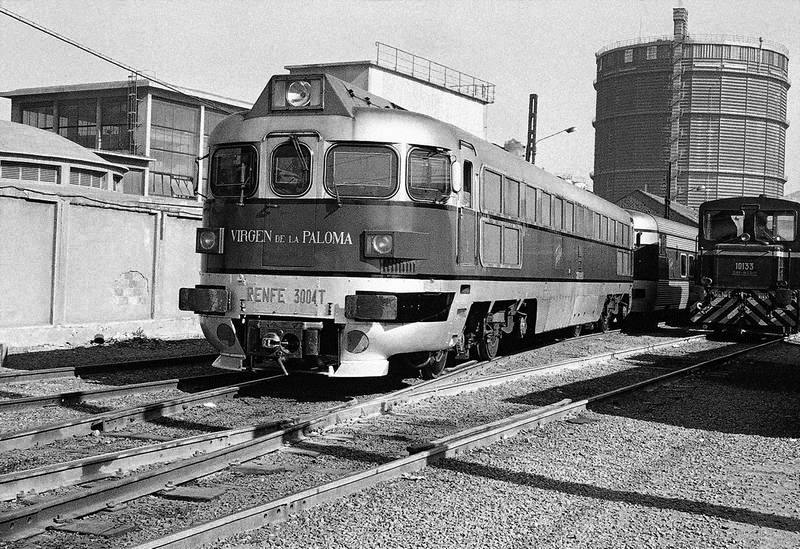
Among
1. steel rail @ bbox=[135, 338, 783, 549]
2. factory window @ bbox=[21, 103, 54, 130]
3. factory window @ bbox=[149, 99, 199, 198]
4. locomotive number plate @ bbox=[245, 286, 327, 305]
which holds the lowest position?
steel rail @ bbox=[135, 338, 783, 549]

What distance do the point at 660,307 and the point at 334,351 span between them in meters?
19.0

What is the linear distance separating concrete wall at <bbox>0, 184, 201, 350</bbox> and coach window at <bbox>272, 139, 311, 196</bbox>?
790 cm

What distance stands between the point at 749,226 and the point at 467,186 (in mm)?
13524

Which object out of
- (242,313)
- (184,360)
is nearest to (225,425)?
(242,313)

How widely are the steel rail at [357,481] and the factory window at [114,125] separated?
52.8 m

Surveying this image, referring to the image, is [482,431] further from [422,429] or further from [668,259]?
[668,259]

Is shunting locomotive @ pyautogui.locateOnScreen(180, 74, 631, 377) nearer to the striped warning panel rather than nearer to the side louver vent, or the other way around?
the side louver vent

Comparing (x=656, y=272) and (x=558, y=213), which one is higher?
(x=558, y=213)

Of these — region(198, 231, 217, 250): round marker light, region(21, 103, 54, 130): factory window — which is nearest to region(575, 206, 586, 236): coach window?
region(198, 231, 217, 250): round marker light

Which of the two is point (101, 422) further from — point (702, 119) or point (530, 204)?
point (702, 119)

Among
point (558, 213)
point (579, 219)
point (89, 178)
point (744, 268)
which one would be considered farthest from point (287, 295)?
point (89, 178)

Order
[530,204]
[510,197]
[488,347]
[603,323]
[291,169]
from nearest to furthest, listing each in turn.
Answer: [291,169] < [510,197] < [488,347] < [530,204] < [603,323]

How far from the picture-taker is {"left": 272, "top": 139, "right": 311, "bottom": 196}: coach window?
1012 centimetres

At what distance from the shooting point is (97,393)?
32.0 feet
